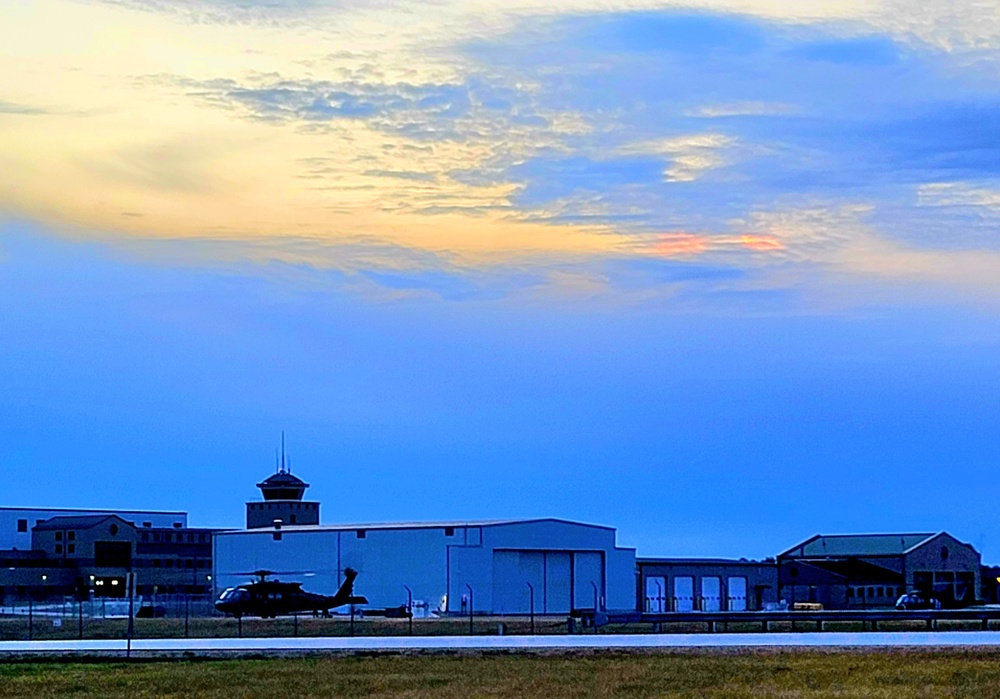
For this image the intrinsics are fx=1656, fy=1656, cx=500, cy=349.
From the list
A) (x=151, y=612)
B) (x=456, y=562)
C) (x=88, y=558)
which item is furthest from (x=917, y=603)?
(x=88, y=558)

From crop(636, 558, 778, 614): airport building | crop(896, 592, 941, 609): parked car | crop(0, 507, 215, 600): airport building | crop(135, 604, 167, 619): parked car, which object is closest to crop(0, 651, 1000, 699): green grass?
crop(135, 604, 167, 619): parked car

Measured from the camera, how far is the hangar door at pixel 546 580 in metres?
91.1

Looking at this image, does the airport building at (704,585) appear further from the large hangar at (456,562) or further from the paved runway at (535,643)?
the paved runway at (535,643)

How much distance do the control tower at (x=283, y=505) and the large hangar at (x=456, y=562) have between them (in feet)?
75.8

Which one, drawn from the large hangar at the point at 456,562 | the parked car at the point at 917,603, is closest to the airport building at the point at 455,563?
the large hangar at the point at 456,562

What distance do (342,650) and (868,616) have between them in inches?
969

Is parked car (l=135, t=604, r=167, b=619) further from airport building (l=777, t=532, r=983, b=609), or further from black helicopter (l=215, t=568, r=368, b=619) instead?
airport building (l=777, t=532, r=983, b=609)

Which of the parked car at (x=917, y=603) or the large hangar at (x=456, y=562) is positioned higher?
the large hangar at (x=456, y=562)

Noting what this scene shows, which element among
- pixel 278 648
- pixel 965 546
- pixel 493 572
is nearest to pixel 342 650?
pixel 278 648

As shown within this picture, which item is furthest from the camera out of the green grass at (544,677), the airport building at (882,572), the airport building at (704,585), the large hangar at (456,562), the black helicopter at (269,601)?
the airport building at (882,572)

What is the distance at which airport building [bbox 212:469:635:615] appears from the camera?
9006 cm

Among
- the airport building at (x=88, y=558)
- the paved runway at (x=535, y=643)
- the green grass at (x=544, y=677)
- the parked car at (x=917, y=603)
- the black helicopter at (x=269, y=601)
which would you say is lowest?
the green grass at (x=544, y=677)

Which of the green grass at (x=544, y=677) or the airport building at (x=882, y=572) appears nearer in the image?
the green grass at (x=544, y=677)

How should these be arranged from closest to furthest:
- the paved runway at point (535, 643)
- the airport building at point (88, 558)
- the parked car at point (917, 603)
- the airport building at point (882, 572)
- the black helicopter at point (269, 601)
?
1. the paved runway at point (535, 643)
2. the black helicopter at point (269, 601)
3. the parked car at point (917, 603)
4. the airport building at point (882, 572)
5. the airport building at point (88, 558)
